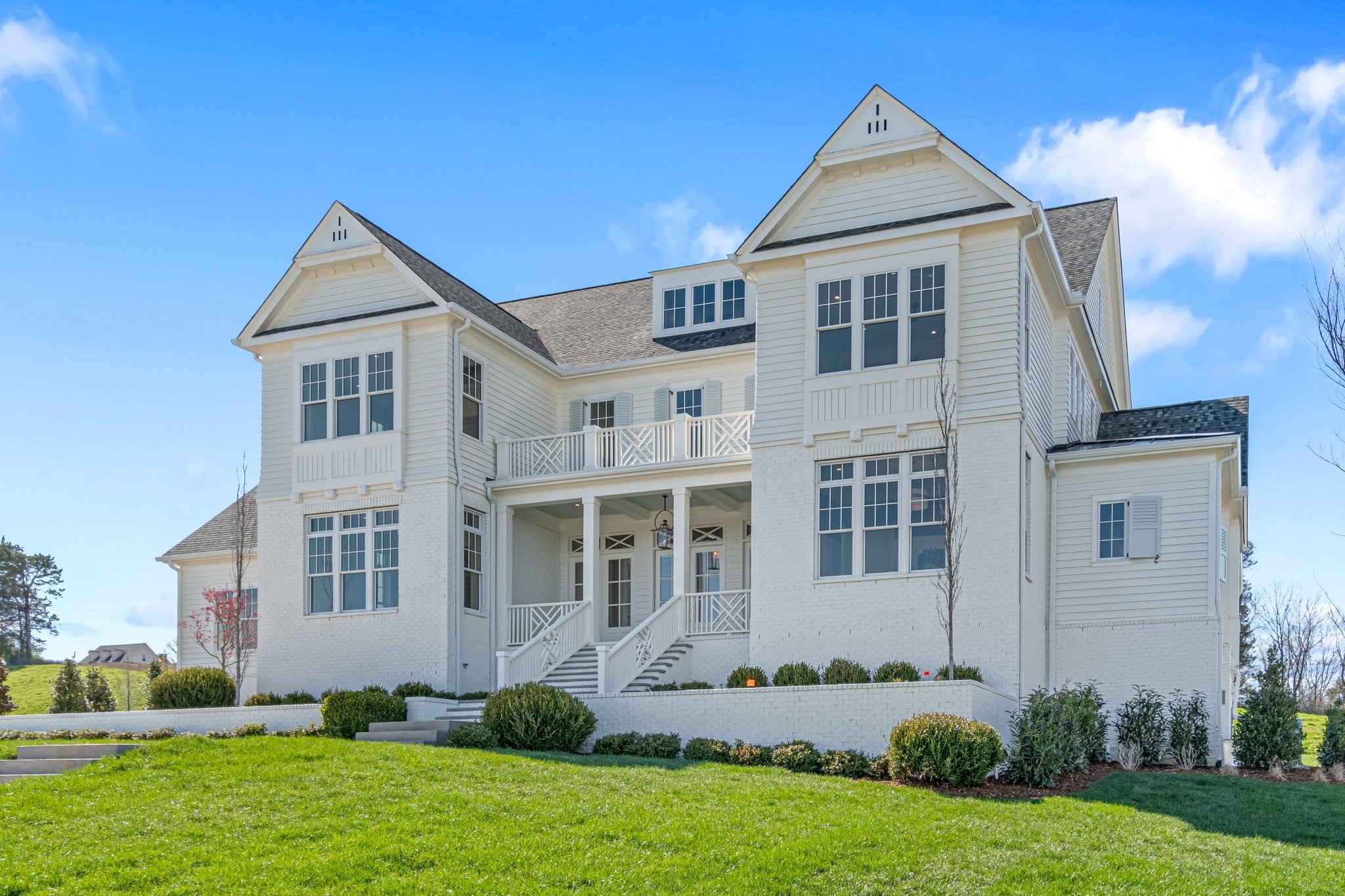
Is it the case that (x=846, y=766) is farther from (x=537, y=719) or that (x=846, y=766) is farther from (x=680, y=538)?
(x=680, y=538)

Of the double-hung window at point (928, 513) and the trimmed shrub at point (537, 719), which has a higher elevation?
the double-hung window at point (928, 513)

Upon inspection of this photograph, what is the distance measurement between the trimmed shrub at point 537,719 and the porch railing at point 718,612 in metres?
4.08

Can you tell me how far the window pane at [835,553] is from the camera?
816 inches

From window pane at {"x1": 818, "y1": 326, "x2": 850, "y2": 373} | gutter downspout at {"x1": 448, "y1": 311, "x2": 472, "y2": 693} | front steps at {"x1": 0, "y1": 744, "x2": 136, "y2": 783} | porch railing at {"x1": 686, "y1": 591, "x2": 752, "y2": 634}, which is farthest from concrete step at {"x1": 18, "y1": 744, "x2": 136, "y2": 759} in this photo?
window pane at {"x1": 818, "y1": 326, "x2": 850, "y2": 373}

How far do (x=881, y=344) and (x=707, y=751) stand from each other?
6.95m

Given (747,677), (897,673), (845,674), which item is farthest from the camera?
(747,677)

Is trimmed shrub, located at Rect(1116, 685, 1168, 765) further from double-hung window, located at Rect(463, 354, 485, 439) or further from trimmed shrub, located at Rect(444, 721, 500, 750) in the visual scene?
double-hung window, located at Rect(463, 354, 485, 439)

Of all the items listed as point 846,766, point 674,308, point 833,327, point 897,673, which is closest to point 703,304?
point 674,308

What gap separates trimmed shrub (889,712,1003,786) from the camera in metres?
15.9

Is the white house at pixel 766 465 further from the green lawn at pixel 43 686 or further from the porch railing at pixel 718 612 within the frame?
the green lawn at pixel 43 686

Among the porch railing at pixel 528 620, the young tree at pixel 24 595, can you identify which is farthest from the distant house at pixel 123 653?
the porch railing at pixel 528 620

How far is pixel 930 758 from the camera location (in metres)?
Answer: 16.1

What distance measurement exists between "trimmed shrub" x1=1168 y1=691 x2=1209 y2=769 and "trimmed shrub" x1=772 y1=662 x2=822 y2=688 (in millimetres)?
5334

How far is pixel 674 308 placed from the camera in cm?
2850
